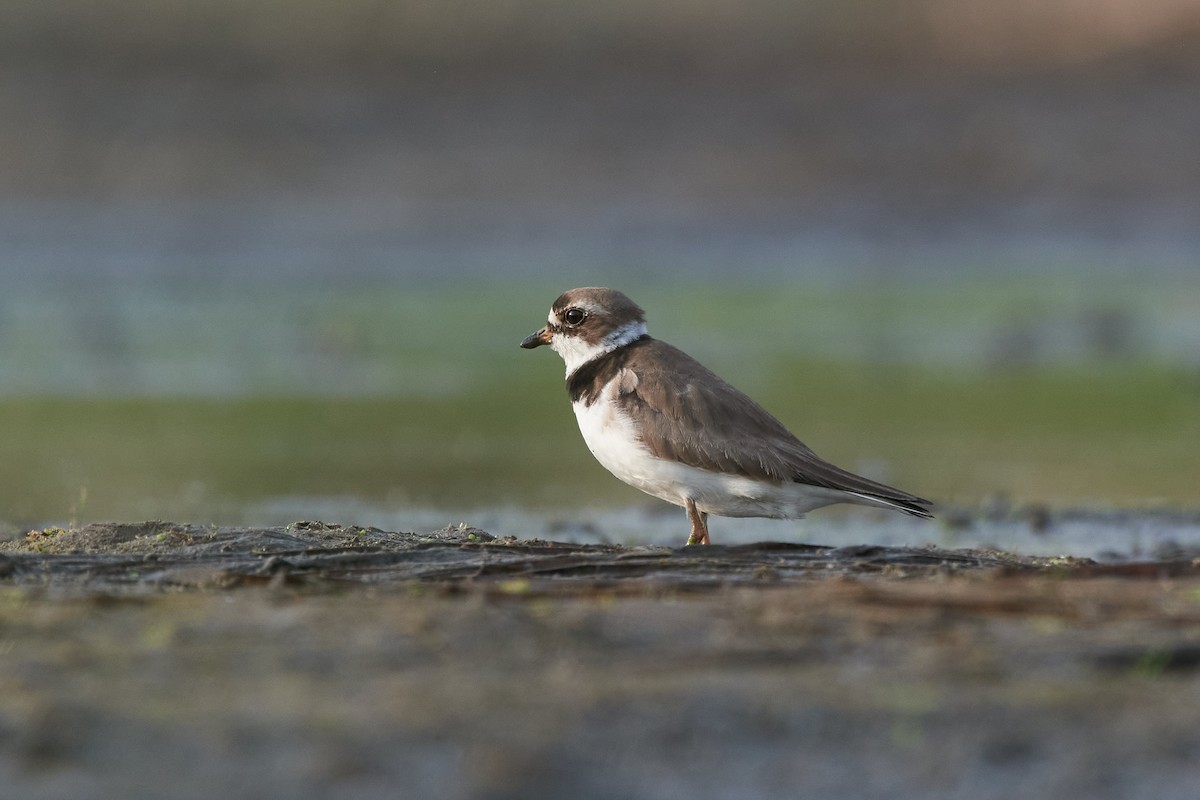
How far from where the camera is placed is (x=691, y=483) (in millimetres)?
7809

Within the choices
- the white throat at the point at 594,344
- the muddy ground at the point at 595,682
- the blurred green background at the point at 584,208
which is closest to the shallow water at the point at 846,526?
the white throat at the point at 594,344

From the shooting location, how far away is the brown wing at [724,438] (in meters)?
7.70

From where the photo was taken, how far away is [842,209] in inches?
1033

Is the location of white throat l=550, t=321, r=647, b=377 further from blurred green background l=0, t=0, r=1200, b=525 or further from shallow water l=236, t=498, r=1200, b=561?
blurred green background l=0, t=0, r=1200, b=525

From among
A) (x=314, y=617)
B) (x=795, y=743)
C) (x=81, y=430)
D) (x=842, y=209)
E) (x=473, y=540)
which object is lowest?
(x=795, y=743)

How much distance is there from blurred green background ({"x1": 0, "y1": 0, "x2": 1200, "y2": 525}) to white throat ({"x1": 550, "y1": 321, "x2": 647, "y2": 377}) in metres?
5.47

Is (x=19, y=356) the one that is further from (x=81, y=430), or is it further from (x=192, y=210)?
(x=192, y=210)

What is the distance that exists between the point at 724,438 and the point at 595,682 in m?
2.87

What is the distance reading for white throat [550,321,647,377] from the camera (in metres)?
8.41

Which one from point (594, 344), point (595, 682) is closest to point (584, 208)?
point (594, 344)

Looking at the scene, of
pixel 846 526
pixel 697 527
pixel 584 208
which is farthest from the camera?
pixel 584 208

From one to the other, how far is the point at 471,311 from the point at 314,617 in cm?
1610

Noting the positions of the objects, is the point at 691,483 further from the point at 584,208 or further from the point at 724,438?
the point at 584,208

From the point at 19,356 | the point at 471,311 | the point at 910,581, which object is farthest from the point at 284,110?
the point at 910,581
